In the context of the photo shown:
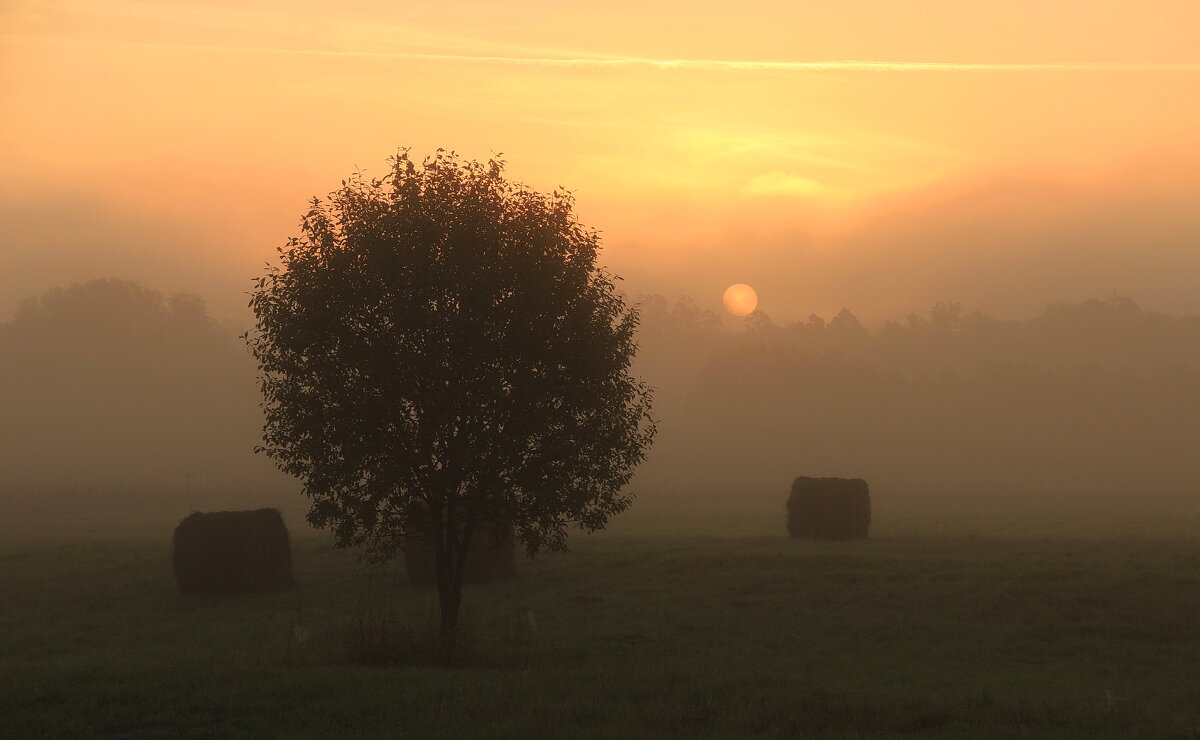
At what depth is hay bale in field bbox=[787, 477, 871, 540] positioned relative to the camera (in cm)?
4722

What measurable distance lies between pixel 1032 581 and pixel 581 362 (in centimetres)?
1479

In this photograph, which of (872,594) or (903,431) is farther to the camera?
(903,431)

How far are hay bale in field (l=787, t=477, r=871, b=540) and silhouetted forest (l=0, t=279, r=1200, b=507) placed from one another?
47.1 meters

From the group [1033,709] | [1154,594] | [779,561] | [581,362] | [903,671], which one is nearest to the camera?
[1033,709]

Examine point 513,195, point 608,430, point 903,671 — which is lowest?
point 903,671

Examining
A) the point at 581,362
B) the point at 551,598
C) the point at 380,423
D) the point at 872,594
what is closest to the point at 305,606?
the point at 551,598

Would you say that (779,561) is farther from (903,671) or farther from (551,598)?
(903,671)

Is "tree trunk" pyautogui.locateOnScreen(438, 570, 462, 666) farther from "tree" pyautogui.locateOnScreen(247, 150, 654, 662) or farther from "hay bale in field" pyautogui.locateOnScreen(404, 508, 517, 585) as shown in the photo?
"hay bale in field" pyautogui.locateOnScreen(404, 508, 517, 585)

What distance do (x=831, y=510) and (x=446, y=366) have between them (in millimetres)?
26054

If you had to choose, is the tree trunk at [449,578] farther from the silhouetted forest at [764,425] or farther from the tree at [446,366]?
the silhouetted forest at [764,425]

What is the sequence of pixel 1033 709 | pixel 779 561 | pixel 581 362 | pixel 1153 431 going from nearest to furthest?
pixel 1033 709
pixel 581 362
pixel 779 561
pixel 1153 431

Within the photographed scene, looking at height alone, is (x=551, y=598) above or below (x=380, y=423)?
below

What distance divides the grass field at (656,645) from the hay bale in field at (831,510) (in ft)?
10.5

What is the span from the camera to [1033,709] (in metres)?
19.7
